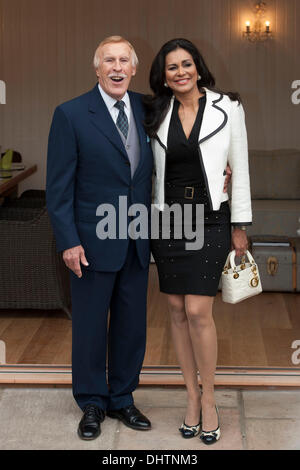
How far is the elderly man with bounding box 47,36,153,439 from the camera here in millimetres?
2832

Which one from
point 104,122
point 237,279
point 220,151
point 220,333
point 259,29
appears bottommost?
point 220,333

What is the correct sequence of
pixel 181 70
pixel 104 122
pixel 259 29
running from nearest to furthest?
pixel 181 70
pixel 104 122
pixel 259 29

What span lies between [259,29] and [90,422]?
504cm

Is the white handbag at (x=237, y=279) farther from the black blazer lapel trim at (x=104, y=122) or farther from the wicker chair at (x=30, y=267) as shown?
the wicker chair at (x=30, y=267)

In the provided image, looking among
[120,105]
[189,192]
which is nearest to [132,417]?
[189,192]

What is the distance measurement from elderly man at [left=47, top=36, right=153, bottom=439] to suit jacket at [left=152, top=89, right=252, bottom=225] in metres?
0.09

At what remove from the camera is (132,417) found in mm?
3061

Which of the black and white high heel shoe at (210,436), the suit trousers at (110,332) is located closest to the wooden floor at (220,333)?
the suit trousers at (110,332)

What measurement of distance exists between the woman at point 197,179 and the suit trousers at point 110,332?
184 mm

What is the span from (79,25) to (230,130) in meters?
5.05

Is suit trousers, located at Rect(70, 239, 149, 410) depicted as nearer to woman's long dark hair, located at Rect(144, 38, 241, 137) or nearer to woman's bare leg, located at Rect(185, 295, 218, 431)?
woman's bare leg, located at Rect(185, 295, 218, 431)

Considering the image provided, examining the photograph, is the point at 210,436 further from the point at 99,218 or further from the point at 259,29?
the point at 259,29

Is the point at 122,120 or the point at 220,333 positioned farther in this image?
the point at 220,333

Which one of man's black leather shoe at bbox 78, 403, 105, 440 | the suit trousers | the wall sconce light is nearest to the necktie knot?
the suit trousers
